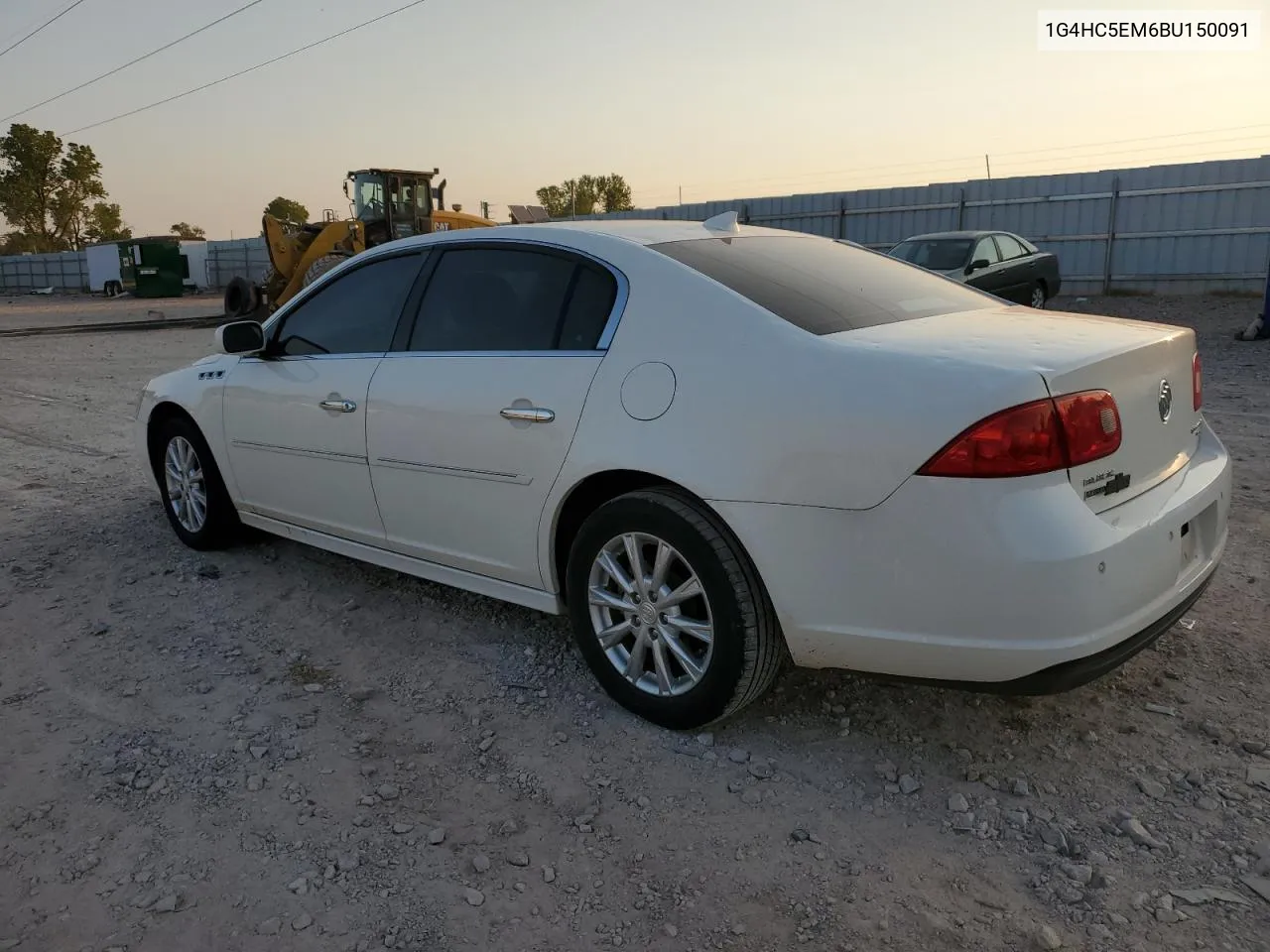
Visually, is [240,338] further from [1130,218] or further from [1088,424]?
[1130,218]

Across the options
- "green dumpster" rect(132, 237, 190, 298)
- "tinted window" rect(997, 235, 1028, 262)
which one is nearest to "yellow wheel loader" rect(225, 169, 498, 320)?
"tinted window" rect(997, 235, 1028, 262)

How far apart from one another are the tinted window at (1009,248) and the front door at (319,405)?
1251 centimetres

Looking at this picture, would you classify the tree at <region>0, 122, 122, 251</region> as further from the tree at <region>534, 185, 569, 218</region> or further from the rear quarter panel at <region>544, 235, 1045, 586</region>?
the rear quarter panel at <region>544, 235, 1045, 586</region>

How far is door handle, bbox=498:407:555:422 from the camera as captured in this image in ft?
10.1

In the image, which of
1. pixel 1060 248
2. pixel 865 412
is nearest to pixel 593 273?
pixel 865 412

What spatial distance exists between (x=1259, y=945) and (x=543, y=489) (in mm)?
2173

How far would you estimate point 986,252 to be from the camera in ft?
45.8

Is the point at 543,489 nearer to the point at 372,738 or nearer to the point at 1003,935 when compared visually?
the point at 372,738

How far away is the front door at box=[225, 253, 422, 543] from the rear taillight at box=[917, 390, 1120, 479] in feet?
7.57

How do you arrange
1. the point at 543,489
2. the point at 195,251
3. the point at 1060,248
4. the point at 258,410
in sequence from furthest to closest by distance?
the point at 195,251, the point at 1060,248, the point at 258,410, the point at 543,489

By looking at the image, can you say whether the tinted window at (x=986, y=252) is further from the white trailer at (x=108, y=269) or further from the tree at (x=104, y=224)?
the tree at (x=104, y=224)

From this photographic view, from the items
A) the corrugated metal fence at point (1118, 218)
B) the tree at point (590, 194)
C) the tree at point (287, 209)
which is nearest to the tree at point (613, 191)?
the tree at point (590, 194)

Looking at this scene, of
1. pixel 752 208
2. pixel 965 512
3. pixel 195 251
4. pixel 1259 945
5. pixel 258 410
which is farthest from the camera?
pixel 195 251

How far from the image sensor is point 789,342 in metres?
2.67
